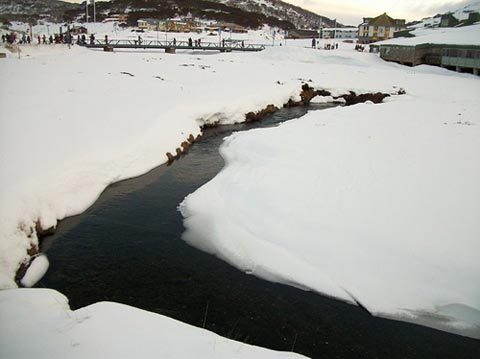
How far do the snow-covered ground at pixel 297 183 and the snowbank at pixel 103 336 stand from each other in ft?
1.78

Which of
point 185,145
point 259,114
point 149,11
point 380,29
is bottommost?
point 185,145

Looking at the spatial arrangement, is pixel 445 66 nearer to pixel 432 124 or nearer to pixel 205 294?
pixel 432 124

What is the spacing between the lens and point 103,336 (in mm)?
5988

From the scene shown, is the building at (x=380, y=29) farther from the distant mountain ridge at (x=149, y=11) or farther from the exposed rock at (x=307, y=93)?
the exposed rock at (x=307, y=93)

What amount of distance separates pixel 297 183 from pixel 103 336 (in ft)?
27.5

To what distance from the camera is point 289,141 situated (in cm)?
1767

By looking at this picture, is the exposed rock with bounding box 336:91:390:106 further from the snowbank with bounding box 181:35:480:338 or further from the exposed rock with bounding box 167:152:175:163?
the exposed rock with bounding box 167:152:175:163

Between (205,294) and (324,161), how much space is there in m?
8.05

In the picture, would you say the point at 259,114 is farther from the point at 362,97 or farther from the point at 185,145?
the point at 362,97

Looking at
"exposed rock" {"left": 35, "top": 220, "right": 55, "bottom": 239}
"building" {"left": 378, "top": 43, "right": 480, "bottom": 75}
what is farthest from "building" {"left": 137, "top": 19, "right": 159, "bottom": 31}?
"exposed rock" {"left": 35, "top": 220, "right": 55, "bottom": 239}

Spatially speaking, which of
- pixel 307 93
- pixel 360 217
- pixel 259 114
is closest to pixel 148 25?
pixel 307 93

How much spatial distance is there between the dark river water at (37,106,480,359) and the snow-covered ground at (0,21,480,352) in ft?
1.43

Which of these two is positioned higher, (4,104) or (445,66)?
(445,66)

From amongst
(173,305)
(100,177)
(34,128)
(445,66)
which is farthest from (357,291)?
(445,66)
